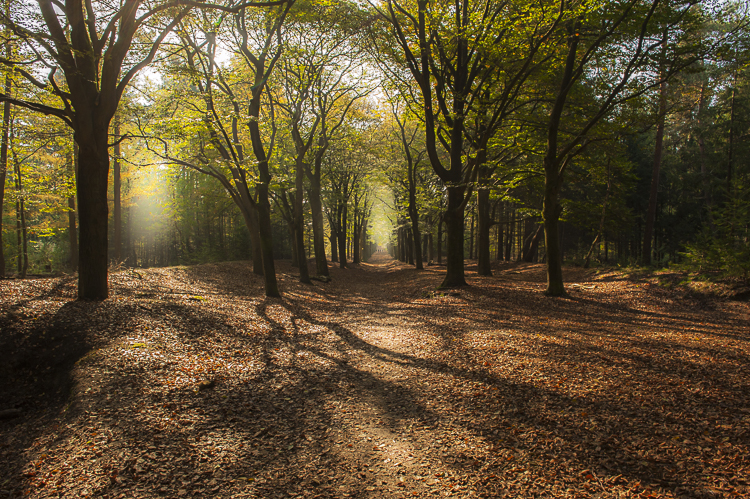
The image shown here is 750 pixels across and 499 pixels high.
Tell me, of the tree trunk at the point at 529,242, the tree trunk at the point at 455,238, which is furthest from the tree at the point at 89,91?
the tree trunk at the point at 529,242

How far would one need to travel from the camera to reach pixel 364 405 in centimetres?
466

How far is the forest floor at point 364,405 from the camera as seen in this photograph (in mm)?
3096

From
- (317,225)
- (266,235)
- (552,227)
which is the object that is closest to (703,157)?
(552,227)

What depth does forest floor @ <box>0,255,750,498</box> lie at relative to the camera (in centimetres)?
310

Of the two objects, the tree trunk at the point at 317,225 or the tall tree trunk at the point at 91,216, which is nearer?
the tall tree trunk at the point at 91,216

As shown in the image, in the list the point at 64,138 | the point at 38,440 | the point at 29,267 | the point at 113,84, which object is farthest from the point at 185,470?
the point at 29,267

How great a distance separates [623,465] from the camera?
311 centimetres

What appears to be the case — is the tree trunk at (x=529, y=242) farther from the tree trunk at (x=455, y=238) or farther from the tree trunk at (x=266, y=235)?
the tree trunk at (x=266, y=235)

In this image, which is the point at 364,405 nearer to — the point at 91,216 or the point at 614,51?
the point at 91,216

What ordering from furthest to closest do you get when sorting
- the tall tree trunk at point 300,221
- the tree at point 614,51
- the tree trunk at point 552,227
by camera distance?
the tall tree trunk at point 300,221 → the tree trunk at point 552,227 → the tree at point 614,51

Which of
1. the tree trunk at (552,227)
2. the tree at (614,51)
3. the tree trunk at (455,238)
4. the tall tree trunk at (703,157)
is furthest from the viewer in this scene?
the tall tree trunk at (703,157)

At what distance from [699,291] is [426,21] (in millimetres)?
11436

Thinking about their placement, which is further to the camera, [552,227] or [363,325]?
[552,227]

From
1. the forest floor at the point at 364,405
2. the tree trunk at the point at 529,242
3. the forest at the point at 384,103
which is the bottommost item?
the forest floor at the point at 364,405
